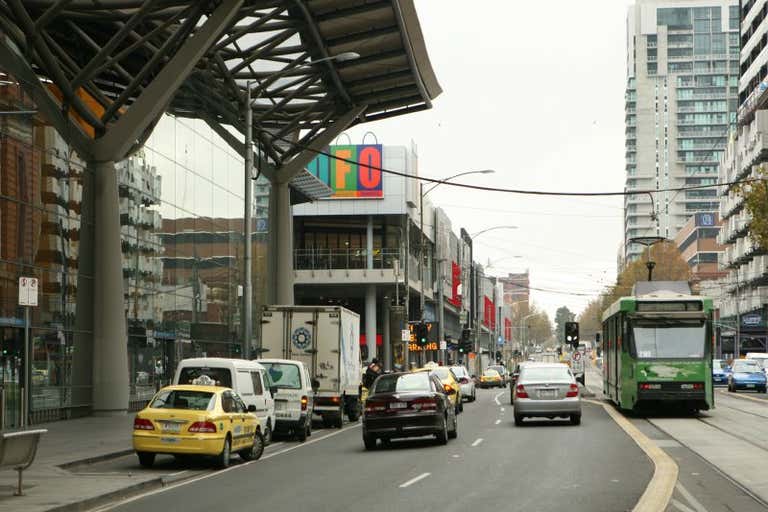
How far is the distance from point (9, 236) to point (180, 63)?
6.93 metres

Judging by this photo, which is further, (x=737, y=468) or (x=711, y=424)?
(x=711, y=424)

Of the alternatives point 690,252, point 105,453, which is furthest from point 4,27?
point 690,252

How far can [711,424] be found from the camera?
29.7 meters

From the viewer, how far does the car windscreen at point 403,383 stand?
24375mm

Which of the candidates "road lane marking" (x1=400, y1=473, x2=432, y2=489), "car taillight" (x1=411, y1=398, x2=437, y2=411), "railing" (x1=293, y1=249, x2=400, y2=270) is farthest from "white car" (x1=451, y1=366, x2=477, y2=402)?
"road lane marking" (x1=400, y1=473, x2=432, y2=489)

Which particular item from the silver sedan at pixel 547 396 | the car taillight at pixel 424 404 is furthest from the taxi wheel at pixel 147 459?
the silver sedan at pixel 547 396

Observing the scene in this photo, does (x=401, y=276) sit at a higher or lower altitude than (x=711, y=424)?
higher

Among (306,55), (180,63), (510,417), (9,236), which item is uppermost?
(306,55)

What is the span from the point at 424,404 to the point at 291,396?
167 inches

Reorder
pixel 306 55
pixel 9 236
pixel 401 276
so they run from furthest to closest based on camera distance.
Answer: pixel 401 276 < pixel 306 55 < pixel 9 236

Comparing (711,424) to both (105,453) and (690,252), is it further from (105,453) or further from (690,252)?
(690,252)

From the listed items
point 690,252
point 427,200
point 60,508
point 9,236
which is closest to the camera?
point 60,508

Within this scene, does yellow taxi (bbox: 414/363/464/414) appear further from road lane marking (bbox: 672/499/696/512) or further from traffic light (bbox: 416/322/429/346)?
road lane marking (bbox: 672/499/696/512)

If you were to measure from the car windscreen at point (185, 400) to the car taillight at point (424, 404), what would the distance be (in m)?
5.27
